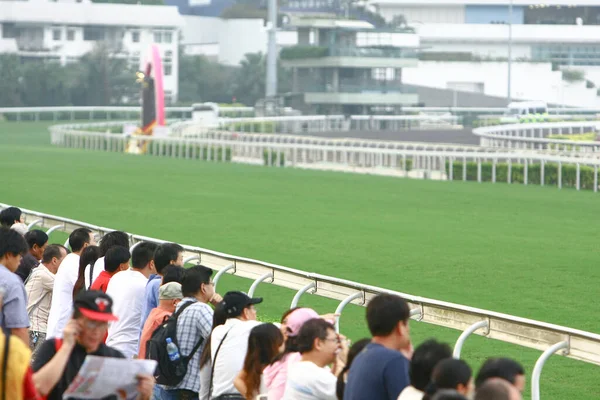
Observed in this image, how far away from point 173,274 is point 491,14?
8265cm

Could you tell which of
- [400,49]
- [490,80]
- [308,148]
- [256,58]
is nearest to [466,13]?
[490,80]

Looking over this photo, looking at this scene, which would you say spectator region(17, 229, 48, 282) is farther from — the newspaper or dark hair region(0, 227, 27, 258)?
the newspaper

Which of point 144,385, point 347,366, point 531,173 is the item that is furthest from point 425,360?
point 531,173

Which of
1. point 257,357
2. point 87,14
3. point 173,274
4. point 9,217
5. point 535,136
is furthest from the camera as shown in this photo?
point 87,14

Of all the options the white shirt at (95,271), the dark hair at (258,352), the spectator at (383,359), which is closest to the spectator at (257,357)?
the dark hair at (258,352)

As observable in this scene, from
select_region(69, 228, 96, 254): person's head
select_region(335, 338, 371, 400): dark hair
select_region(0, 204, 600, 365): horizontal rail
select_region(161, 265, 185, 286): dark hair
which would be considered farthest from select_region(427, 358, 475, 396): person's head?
select_region(69, 228, 96, 254): person's head

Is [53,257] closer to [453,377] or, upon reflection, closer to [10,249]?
[10,249]

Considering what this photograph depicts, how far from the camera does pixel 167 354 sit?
5.45m

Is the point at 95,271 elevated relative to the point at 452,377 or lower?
lower

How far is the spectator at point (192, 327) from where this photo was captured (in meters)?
5.46

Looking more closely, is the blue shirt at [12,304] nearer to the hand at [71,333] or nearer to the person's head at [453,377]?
the hand at [71,333]

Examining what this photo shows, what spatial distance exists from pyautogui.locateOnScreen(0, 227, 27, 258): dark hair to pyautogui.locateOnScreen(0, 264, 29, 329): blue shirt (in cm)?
18

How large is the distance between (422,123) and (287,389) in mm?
52558

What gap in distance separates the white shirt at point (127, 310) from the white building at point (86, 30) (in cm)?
6347
